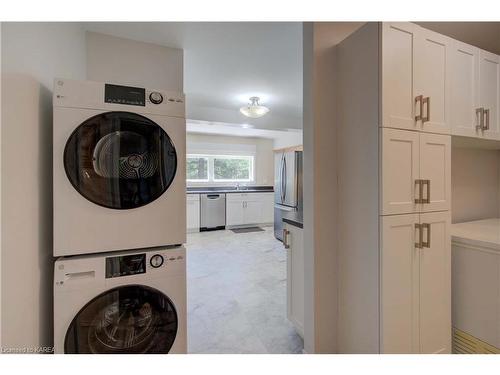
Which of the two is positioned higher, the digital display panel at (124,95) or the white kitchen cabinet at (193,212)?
the digital display panel at (124,95)

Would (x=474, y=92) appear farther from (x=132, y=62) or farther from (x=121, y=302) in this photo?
(x=132, y=62)

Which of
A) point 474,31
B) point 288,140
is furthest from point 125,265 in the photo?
point 288,140

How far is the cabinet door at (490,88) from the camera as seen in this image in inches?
61.2

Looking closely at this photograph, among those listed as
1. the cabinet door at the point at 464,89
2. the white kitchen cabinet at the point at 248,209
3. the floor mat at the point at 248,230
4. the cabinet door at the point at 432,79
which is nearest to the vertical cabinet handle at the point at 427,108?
the cabinet door at the point at 432,79

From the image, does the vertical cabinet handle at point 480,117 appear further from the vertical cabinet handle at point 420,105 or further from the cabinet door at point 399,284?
the cabinet door at point 399,284

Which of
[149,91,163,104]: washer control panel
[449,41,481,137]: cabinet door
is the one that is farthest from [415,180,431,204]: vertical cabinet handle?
[149,91,163,104]: washer control panel

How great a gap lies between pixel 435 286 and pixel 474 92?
49.2 inches

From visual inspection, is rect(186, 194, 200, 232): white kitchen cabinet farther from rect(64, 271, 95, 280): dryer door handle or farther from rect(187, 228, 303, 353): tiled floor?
rect(64, 271, 95, 280): dryer door handle

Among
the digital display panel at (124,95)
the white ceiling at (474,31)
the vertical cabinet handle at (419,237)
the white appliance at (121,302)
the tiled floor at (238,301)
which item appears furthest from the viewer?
the white ceiling at (474,31)

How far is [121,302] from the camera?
1.21 m

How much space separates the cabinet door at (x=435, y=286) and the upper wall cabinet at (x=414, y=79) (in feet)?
1.80
